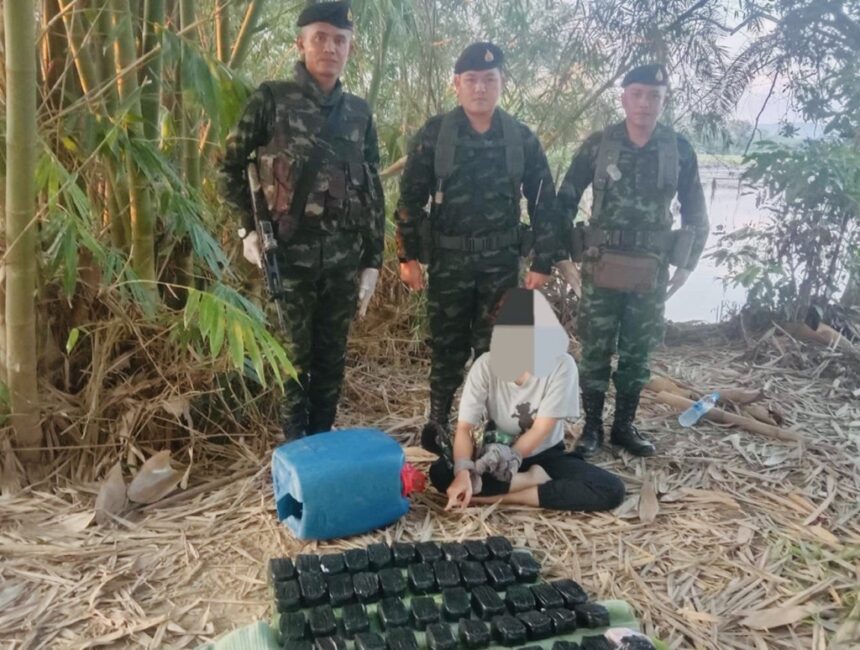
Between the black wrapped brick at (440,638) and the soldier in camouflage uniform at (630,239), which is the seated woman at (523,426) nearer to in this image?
the soldier in camouflage uniform at (630,239)

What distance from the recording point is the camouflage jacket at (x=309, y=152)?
2684 millimetres

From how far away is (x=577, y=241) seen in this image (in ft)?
10.4

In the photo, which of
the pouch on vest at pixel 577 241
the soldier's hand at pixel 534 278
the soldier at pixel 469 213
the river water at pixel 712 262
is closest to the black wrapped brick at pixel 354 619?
the soldier at pixel 469 213

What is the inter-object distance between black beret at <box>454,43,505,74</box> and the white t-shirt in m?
1.09

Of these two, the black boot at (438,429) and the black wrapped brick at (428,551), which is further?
the black boot at (438,429)

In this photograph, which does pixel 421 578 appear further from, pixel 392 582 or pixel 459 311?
pixel 459 311

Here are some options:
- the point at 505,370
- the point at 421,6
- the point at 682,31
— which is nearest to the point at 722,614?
the point at 505,370

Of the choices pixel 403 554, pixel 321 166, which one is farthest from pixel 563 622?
pixel 321 166

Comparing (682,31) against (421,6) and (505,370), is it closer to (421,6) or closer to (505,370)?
(421,6)

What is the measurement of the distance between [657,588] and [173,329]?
1.97m

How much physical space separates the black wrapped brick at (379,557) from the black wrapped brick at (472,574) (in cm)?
22

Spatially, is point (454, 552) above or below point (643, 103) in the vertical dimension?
below

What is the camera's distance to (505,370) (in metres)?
2.59

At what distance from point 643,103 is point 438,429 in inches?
61.2
